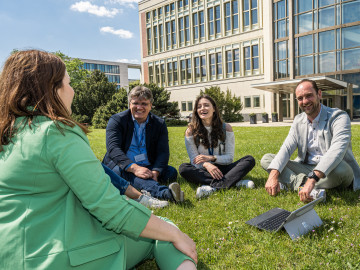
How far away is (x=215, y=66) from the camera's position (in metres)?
40.0

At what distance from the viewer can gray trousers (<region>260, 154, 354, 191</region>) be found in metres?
3.91

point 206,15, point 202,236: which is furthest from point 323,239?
point 206,15

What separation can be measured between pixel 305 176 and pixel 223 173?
1.31 metres

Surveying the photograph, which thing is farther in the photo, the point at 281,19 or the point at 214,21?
the point at 214,21

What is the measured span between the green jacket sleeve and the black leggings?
3232 millimetres

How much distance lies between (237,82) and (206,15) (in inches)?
395

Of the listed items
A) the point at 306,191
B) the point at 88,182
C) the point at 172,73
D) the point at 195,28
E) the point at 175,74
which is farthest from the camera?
the point at 172,73

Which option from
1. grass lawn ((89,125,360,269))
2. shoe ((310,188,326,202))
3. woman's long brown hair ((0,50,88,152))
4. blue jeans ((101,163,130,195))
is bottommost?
grass lawn ((89,125,360,269))

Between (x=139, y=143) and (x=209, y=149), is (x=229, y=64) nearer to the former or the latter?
(x=209, y=149)

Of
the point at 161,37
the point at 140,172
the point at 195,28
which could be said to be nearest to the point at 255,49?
the point at 195,28

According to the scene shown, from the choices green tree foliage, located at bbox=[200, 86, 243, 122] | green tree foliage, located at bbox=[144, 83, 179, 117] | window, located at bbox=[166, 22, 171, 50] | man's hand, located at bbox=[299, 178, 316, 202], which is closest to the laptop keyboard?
man's hand, located at bbox=[299, 178, 316, 202]

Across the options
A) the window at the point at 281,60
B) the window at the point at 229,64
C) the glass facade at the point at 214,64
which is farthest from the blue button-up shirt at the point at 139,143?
the window at the point at 229,64

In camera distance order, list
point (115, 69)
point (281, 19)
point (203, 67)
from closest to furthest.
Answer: point (281, 19) → point (203, 67) → point (115, 69)

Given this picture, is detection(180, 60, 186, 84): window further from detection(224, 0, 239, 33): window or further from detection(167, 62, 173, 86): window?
detection(224, 0, 239, 33): window
